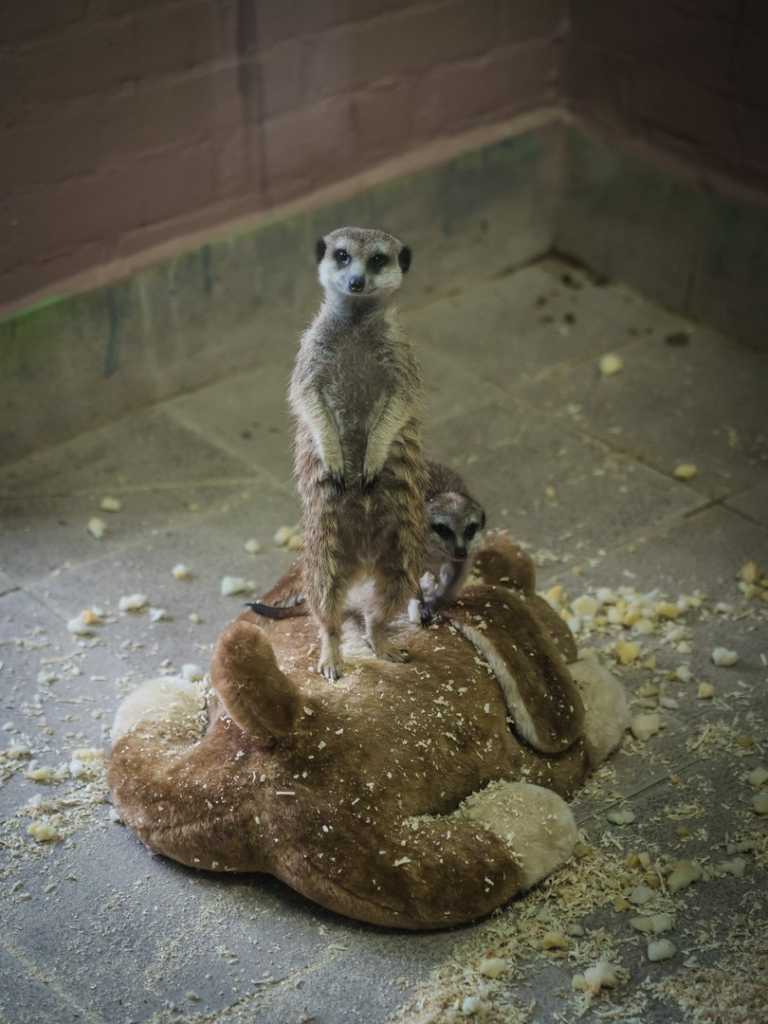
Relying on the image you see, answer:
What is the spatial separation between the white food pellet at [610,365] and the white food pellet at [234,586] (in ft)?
6.59

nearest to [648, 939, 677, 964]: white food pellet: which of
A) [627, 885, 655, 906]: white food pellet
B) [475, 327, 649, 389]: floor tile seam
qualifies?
[627, 885, 655, 906]: white food pellet

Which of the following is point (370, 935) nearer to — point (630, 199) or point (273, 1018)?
point (273, 1018)

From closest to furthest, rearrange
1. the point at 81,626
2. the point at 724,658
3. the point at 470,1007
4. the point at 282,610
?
the point at 470,1007 < the point at 282,610 < the point at 724,658 < the point at 81,626

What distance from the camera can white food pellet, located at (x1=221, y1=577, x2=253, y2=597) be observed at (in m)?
4.89

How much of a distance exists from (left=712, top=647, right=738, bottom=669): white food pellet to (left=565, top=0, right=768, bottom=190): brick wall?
2.39m

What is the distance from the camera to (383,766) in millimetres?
3625

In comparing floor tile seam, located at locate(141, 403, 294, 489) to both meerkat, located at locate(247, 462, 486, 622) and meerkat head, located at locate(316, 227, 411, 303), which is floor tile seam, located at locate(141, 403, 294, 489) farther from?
meerkat head, located at locate(316, 227, 411, 303)

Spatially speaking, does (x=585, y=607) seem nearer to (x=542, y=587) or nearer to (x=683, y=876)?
(x=542, y=587)

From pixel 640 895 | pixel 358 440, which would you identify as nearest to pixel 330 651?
pixel 358 440

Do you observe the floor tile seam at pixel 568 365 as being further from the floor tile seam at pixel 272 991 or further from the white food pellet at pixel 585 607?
the floor tile seam at pixel 272 991

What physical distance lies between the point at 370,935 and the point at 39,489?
2.47 meters

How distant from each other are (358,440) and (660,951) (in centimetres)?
147

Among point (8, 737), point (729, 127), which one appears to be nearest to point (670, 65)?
point (729, 127)

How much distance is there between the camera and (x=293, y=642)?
13.3 feet
